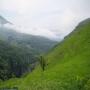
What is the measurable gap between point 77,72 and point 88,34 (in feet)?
278

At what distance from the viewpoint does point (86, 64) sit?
12925 cm

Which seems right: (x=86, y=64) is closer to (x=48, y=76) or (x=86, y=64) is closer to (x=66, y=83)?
(x=48, y=76)

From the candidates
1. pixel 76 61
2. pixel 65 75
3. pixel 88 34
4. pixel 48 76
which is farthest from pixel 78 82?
pixel 88 34

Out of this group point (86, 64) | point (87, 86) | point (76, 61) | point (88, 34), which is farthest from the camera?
point (88, 34)

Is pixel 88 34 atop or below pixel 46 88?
atop

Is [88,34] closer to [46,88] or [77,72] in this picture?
[77,72]

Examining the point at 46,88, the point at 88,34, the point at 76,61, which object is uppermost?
the point at 88,34

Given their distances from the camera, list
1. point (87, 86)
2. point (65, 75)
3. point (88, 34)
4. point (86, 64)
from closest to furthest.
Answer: point (87, 86)
point (65, 75)
point (86, 64)
point (88, 34)

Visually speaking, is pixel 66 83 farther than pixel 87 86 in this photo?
Yes

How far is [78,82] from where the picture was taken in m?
96.3

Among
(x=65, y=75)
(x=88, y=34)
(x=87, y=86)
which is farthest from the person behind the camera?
(x=88, y=34)

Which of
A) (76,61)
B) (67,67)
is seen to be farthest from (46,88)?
(76,61)

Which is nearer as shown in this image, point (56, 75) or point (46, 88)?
point (46, 88)

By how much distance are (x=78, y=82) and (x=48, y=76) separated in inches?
1127
